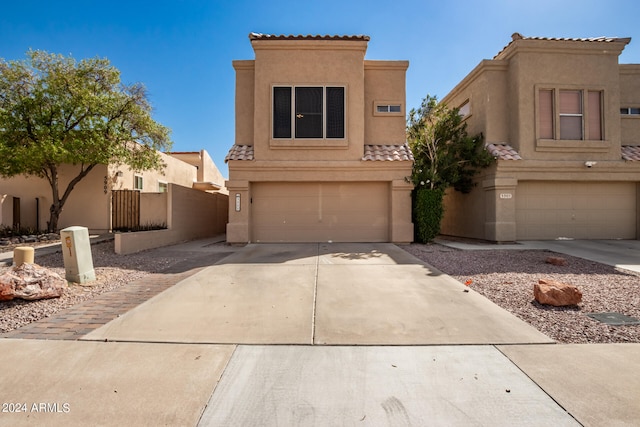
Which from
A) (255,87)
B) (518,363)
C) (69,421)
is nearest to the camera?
(69,421)

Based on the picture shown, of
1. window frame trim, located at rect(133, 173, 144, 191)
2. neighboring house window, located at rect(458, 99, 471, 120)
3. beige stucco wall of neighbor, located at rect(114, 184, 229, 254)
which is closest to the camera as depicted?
beige stucco wall of neighbor, located at rect(114, 184, 229, 254)

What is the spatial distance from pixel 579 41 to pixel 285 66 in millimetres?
10843

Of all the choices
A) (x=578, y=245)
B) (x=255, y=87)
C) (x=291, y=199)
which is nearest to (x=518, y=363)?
(x=291, y=199)

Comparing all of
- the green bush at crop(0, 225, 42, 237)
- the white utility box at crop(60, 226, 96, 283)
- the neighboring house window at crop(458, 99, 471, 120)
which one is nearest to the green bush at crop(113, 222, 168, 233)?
the green bush at crop(0, 225, 42, 237)

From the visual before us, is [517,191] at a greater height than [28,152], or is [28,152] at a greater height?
[28,152]

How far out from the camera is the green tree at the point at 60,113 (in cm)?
1098

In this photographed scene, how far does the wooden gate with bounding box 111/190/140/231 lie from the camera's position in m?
13.1

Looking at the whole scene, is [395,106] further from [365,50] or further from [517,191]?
[517,191]

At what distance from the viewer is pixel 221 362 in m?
3.17

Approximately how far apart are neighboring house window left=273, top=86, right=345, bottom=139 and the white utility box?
7.05 meters

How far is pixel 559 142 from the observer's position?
37.8 ft

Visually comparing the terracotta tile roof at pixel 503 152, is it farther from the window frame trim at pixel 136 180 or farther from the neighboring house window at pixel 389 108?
the window frame trim at pixel 136 180

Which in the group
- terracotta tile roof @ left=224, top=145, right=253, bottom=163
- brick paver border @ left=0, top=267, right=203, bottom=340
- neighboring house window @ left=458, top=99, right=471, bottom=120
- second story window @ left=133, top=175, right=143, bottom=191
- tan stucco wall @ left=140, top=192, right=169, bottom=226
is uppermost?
neighboring house window @ left=458, top=99, right=471, bottom=120

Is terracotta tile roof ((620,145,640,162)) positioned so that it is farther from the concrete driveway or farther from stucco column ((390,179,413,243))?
the concrete driveway
